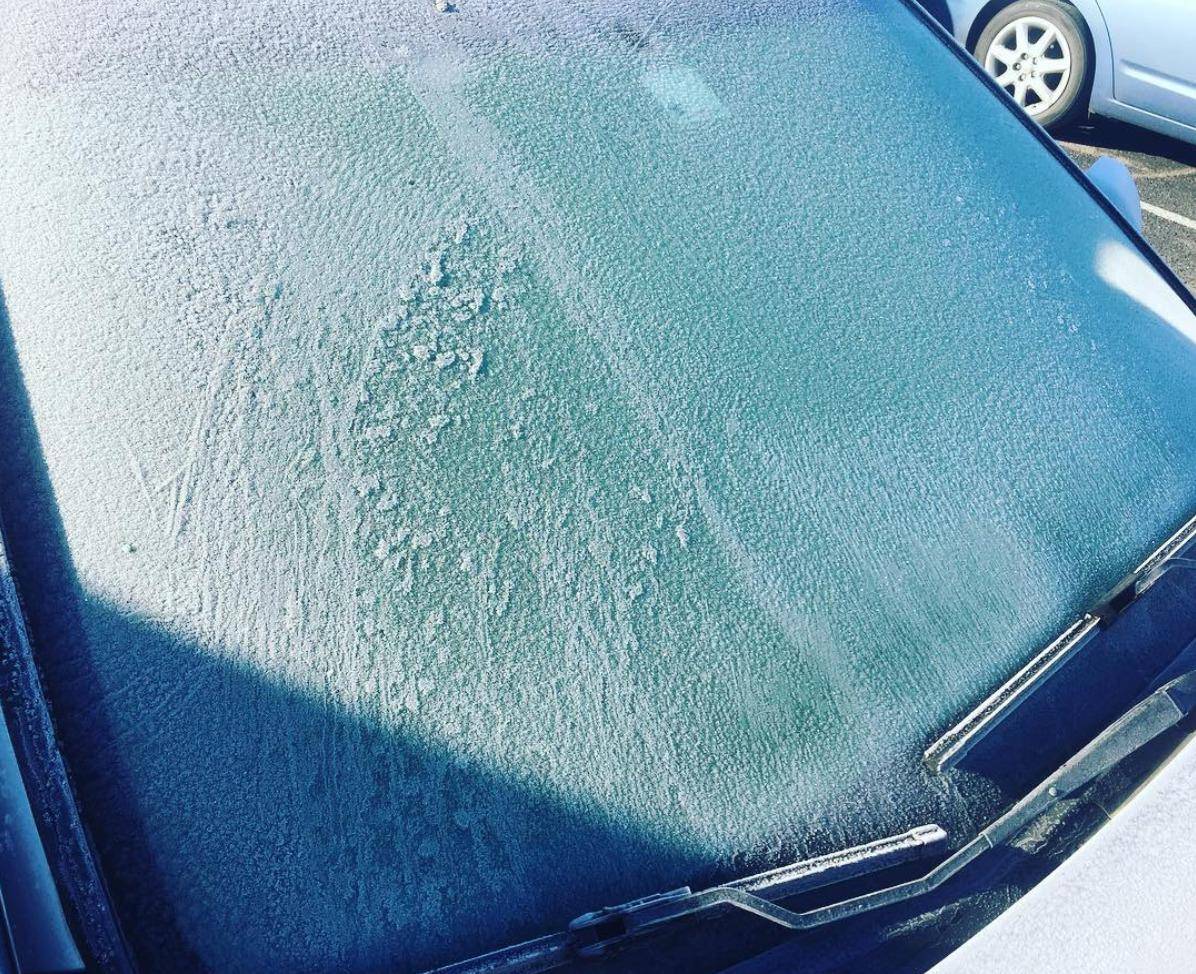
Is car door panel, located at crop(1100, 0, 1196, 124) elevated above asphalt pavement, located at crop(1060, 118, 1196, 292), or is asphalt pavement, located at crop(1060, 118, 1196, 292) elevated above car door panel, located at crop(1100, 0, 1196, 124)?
car door panel, located at crop(1100, 0, 1196, 124)

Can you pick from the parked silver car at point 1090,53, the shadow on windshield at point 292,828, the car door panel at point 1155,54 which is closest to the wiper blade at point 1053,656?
the shadow on windshield at point 292,828

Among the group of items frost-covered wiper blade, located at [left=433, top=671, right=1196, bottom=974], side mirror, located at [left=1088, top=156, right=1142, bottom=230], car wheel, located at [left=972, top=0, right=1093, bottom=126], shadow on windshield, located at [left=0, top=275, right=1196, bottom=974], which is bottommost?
frost-covered wiper blade, located at [left=433, top=671, right=1196, bottom=974]

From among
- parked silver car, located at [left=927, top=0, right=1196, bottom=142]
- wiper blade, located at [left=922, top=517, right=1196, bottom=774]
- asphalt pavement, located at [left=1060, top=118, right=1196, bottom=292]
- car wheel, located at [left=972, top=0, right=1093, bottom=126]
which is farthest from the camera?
car wheel, located at [left=972, top=0, right=1093, bottom=126]

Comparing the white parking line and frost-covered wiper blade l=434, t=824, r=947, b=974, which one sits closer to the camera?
frost-covered wiper blade l=434, t=824, r=947, b=974

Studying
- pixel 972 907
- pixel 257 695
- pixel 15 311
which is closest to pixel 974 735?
pixel 972 907

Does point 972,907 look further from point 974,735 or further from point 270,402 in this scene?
point 270,402

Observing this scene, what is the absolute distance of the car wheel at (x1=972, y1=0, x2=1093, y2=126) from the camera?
4.27 meters

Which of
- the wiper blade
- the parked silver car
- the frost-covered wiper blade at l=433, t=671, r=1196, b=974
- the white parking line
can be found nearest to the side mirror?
the wiper blade

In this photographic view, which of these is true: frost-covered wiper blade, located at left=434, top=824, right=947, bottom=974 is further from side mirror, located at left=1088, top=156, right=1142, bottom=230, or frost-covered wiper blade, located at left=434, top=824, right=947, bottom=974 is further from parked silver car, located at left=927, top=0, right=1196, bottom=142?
parked silver car, located at left=927, top=0, right=1196, bottom=142

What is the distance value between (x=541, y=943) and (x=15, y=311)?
998mm

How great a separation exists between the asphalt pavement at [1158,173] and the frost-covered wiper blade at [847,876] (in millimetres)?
3048

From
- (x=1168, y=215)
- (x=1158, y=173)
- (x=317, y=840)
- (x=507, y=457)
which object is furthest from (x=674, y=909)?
(x=1158, y=173)

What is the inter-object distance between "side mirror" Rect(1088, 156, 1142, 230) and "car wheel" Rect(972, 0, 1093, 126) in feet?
8.19

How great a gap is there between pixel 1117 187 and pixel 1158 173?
2776mm
